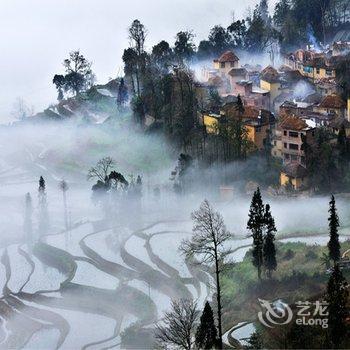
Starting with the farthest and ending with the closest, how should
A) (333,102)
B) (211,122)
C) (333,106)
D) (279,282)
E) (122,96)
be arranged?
1. (122,96)
2. (211,122)
3. (333,102)
4. (333,106)
5. (279,282)

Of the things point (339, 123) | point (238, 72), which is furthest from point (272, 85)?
point (339, 123)

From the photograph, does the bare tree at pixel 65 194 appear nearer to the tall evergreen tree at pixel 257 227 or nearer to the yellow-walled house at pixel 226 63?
the tall evergreen tree at pixel 257 227

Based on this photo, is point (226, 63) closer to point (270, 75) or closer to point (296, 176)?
point (270, 75)

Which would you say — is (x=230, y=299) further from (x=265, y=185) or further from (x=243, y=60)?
(x=243, y=60)

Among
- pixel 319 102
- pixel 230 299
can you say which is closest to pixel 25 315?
pixel 230 299

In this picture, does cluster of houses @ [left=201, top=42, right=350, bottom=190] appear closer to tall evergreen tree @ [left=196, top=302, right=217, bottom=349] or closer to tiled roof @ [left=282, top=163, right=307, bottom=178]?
tiled roof @ [left=282, top=163, right=307, bottom=178]
